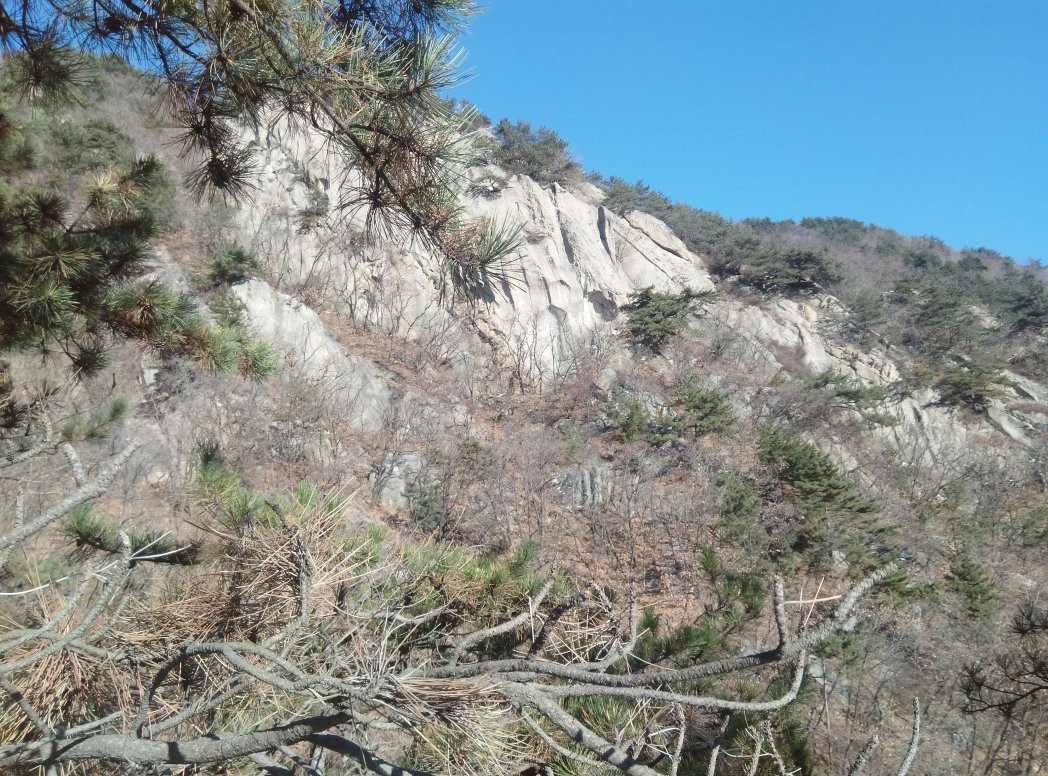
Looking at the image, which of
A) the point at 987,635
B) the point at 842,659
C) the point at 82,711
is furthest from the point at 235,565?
the point at 987,635

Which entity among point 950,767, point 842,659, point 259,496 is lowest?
point 950,767

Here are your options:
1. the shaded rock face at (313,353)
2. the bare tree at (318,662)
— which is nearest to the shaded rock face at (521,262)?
the shaded rock face at (313,353)

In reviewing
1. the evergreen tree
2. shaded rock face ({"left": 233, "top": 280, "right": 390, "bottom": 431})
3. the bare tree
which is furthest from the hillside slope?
the evergreen tree

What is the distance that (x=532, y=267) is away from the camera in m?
21.2

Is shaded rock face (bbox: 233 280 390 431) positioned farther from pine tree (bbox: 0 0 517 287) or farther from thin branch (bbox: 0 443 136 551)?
thin branch (bbox: 0 443 136 551)

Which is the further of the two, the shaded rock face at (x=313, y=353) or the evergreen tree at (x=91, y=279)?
the shaded rock face at (x=313, y=353)

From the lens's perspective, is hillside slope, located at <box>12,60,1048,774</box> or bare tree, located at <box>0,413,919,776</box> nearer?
bare tree, located at <box>0,413,919,776</box>

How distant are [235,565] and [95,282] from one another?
2068mm

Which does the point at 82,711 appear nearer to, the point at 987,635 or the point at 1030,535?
the point at 987,635

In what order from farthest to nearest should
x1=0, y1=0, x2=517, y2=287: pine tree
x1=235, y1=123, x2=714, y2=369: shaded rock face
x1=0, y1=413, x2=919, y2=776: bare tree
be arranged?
x1=235, y1=123, x2=714, y2=369: shaded rock face < x1=0, y1=0, x2=517, y2=287: pine tree < x1=0, y1=413, x2=919, y2=776: bare tree

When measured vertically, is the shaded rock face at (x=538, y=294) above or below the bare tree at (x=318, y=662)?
above

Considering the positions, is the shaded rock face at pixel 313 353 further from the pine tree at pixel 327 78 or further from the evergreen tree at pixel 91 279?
the pine tree at pixel 327 78

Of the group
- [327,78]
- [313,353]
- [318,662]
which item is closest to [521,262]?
[313,353]

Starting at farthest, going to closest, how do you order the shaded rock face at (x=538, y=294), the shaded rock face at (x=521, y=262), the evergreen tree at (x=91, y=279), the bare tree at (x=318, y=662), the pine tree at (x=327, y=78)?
the shaded rock face at (x=521, y=262), the shaded rock face at (x=538, y=294), the evergreen tree at (x=91, y=279), the pine tree at (x=327, y=78), the bare tree at (x=318, y=662)
